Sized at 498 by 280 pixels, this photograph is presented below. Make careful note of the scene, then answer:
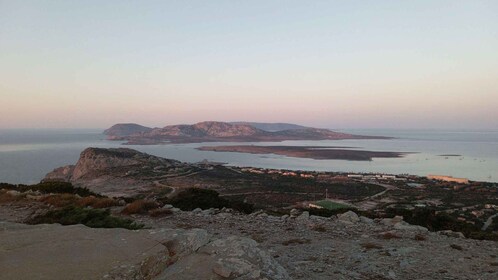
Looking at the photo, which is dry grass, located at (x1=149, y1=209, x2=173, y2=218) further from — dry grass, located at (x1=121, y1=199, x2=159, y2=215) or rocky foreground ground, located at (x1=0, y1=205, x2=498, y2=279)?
rocky foreground ground, located at (x1=0, y1=205, x2=498, y2=279)

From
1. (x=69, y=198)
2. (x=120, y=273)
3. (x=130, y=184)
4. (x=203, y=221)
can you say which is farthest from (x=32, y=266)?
(x=130, y=184)

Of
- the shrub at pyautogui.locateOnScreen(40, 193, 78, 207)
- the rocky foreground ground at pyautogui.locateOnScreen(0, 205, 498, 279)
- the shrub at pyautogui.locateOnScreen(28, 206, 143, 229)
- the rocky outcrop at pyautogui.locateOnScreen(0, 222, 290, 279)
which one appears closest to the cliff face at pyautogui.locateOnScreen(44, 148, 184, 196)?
the shrub at pyautogui.locateOnScreen(40, 193, 78, 207)

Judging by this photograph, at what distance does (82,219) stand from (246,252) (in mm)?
7815

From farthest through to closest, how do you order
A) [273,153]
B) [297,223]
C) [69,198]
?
1. [273,153]
2. [69,198]
3. [297,223]

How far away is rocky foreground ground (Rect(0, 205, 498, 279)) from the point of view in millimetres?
4793

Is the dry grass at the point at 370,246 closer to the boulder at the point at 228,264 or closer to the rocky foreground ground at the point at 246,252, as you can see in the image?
the rocky foreground ground at the point at 246,252

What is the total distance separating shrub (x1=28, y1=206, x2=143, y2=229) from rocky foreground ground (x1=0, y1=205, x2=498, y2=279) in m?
1.47

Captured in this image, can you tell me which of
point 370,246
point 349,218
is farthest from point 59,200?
point 370,246

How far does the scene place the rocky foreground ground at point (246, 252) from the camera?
479 centimetres

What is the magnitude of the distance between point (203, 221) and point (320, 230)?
13.5 ft

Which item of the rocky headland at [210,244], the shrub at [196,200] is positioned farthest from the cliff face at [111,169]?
the rocky headland at [210,244]

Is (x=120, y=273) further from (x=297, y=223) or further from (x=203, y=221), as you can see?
(x=297, y=223)

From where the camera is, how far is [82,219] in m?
10.6

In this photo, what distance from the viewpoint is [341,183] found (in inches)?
2771
